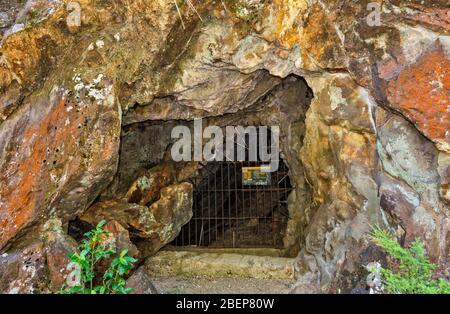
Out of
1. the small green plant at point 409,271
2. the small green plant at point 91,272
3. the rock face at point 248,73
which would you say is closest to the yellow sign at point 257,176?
the rock face at point 248,73

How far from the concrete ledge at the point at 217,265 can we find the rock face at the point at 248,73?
704 millimetres

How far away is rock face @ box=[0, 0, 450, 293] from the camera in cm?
326

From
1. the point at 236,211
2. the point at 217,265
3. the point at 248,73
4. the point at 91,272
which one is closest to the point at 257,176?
the point at 236,211

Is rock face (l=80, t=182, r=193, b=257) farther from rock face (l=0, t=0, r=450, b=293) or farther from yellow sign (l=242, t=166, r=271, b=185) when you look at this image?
yellow sign (l=242, t=166, r=271, b=185)

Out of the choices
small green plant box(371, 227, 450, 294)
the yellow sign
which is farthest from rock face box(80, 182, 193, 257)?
small green plant box(371, 227, 450, 294)

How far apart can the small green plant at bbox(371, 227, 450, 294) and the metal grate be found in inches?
93.1

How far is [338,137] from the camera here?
3.75 m

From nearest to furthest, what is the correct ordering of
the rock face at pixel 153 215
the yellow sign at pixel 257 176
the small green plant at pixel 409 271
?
the small green plant at pixel 409 271 → the rock face at pixel 153 215 → the yellow sign at pixel 257 176

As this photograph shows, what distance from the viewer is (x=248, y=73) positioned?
13.9ft

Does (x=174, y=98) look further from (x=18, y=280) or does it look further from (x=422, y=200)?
(x=422, y=200)

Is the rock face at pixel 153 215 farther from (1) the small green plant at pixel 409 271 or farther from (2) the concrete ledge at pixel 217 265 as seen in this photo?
(1) the small green plant at pixel 409 271

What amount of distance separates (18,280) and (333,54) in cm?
376

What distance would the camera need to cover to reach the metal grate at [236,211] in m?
5.76

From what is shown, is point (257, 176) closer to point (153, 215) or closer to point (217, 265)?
point (217, 265)
